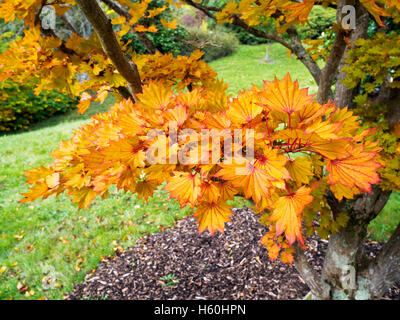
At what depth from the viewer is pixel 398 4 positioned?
75 cm

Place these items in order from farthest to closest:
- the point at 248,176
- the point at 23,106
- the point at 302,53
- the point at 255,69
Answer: the point at 255,69
the point at 23,106
the point at 302,53
the point at 248,176

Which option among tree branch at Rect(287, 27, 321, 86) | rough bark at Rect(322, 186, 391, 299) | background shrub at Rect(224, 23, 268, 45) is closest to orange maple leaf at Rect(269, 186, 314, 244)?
rough bark at Rect(322, 186, 391, 299)

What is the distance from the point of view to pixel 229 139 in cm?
67

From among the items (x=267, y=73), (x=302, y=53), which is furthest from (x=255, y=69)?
(x=302, y=53)

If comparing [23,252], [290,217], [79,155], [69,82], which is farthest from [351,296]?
[23,252]

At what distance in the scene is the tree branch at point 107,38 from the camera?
88cm

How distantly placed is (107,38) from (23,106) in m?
8.24

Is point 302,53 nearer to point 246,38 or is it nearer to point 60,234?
point 60,234

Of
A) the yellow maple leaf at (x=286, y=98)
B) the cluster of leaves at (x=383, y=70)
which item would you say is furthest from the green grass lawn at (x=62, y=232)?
the yellow maple leaf at (x=286, y=98)

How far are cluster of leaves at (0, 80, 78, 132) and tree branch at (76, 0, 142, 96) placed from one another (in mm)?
6290

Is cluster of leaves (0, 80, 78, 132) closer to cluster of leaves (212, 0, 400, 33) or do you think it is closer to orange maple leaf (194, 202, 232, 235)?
cluster of leaves (212, 0, 400, 33)

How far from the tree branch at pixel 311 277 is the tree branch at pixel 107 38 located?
1.57 m

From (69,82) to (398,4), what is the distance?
126cm
